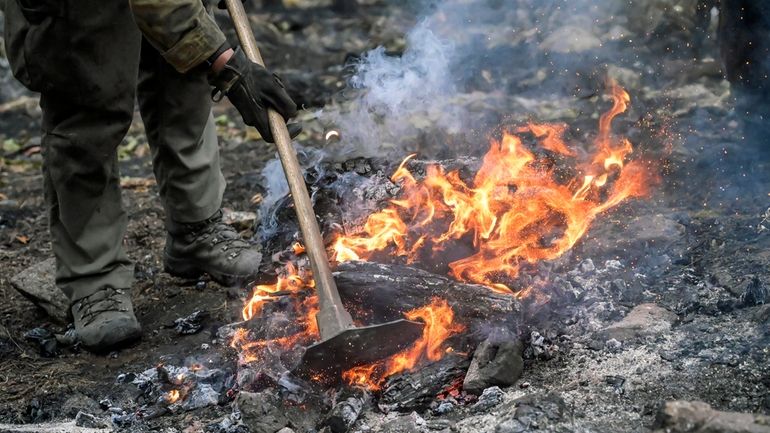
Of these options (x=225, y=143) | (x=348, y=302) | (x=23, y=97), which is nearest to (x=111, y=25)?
(x=348, y=302)

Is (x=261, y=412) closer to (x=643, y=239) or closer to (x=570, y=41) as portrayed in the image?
(x=643, y=239)

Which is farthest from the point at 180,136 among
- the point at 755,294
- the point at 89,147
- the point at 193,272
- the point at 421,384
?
the point at 755,294

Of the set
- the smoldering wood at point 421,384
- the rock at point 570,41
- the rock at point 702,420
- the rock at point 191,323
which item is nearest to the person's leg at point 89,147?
the rock at point 191,323

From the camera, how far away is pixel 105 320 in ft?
14.2

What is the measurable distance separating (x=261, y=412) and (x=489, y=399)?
933 millimetres

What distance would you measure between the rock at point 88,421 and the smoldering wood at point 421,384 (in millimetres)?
1219

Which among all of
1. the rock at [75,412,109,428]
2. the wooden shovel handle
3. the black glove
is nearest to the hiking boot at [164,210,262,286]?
the wooden shovel handle

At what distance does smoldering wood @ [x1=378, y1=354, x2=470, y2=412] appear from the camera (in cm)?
346

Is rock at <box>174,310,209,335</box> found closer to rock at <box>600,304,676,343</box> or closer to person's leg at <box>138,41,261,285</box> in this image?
person's leg at <box>138,41,261,285</box>

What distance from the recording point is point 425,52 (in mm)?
5844

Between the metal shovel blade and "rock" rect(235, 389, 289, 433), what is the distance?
206 mm

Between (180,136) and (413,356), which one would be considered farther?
(180,136)

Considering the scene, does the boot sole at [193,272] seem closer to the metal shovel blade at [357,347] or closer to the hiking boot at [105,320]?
the hiking boot at [105,320]

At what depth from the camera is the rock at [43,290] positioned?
4.72 metres
